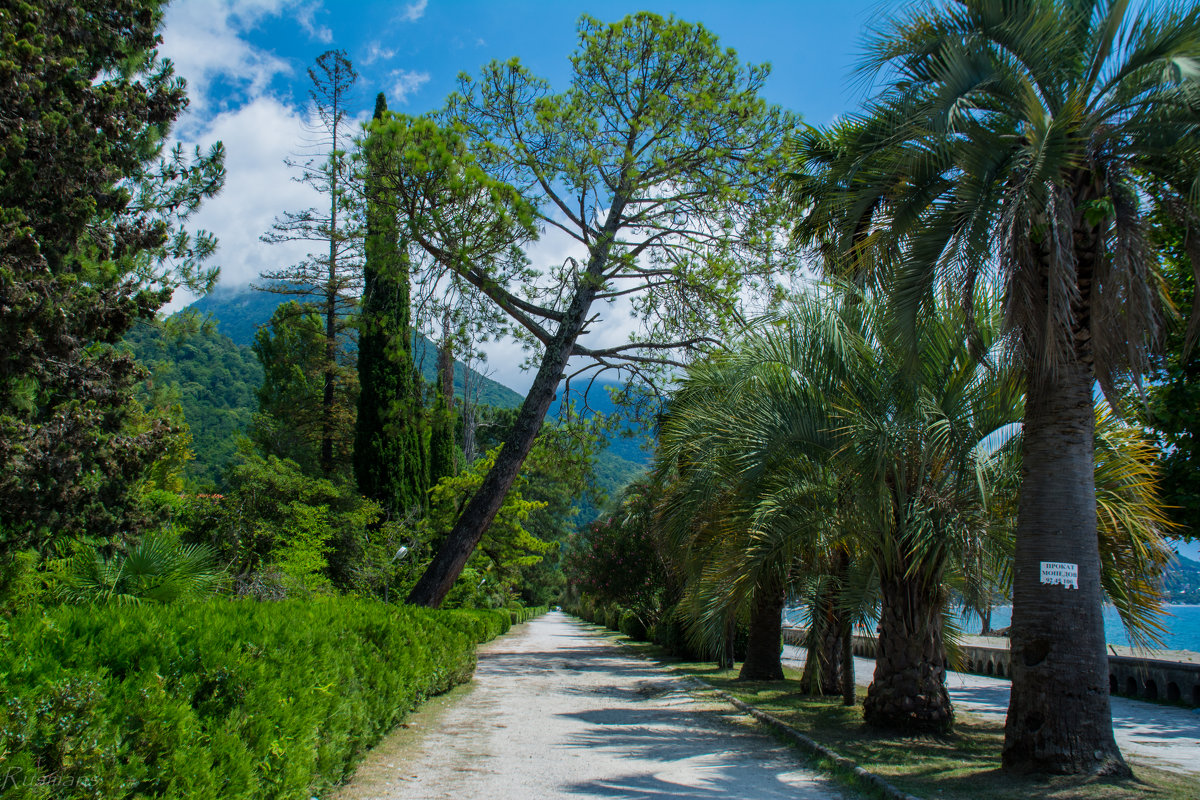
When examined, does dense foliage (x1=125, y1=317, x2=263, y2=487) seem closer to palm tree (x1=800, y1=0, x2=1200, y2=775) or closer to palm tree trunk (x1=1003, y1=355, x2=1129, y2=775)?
palm tree (x1=800, y1=0, x2=1200, y2=775)

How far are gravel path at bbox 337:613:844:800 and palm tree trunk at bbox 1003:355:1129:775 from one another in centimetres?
177

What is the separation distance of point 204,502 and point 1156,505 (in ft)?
58.9

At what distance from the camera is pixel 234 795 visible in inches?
136

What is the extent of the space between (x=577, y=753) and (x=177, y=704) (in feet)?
16.4

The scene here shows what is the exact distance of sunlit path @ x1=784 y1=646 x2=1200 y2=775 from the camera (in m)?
7.45

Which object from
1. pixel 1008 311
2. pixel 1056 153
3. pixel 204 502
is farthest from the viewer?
pixel 204 502

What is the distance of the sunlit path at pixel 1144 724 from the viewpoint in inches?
293

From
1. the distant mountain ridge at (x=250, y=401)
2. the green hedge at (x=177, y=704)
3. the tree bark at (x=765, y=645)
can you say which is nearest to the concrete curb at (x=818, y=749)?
the tree bark at (x=765, y=645)

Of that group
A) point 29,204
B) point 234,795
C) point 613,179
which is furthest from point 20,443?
point 613,179

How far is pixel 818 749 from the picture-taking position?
24.4 feet

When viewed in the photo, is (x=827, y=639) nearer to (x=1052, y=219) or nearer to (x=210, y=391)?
(x=1052, y=219)

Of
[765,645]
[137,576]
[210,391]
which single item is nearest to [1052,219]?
[137,576]

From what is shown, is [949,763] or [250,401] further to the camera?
[250,401]

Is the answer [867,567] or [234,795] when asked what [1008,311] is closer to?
[867,567]
